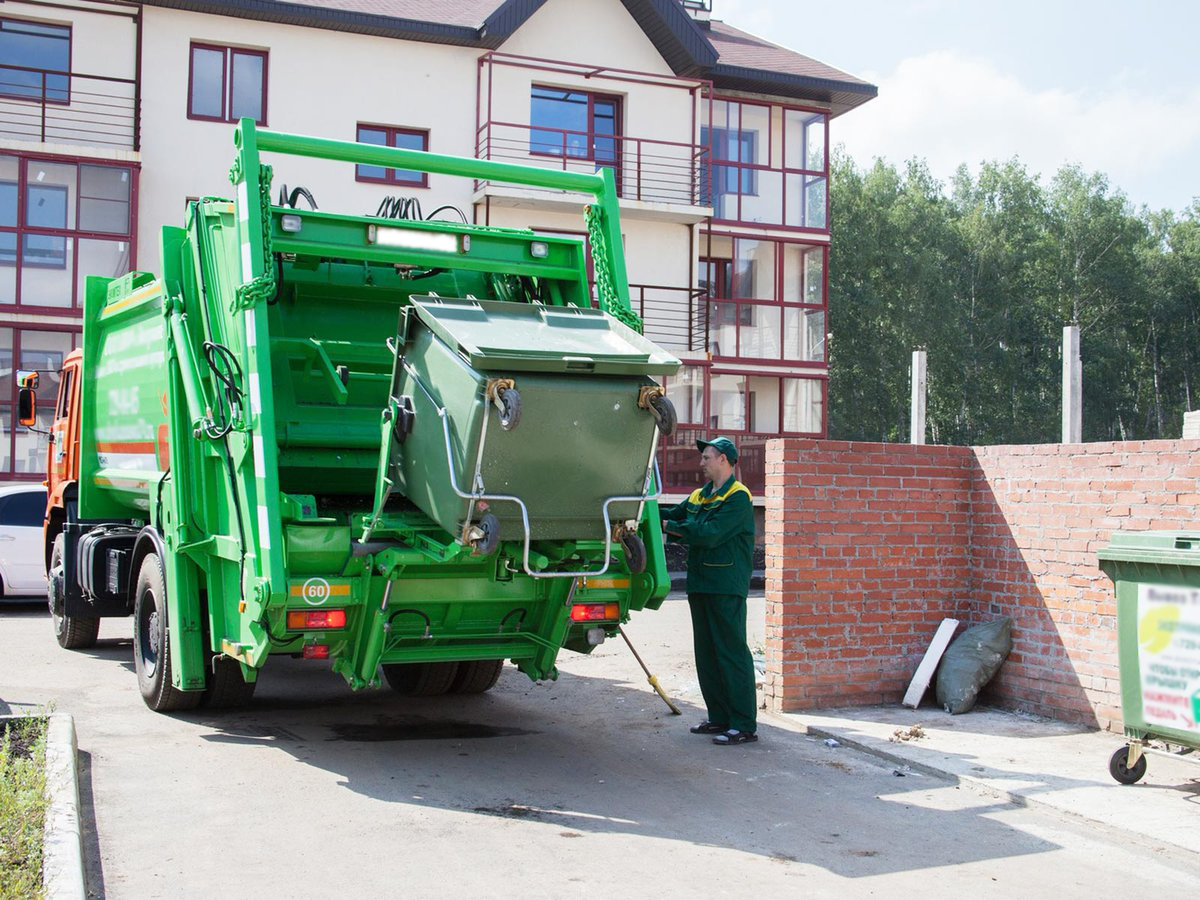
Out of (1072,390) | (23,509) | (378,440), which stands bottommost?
(23,509)

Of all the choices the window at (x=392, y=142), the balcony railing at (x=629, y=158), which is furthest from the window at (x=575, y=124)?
the window at (x=392, y=142)

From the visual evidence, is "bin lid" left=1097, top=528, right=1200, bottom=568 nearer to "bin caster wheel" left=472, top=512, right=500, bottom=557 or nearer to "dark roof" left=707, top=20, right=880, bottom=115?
"bin caster wheel" left=472, top=512, right=500, bottom=557

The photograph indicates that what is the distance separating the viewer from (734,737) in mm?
7410

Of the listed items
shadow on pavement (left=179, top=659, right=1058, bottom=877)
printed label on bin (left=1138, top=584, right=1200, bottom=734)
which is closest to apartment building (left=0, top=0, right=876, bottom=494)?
shadow on pavement (left=179, top=659, right=1058, bottom=877)

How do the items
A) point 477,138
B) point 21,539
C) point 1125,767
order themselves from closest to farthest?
point 1125,767, point 21,539, point 477,138

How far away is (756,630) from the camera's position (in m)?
13.0

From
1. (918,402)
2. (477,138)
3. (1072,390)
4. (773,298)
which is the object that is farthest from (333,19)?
(1072,390)

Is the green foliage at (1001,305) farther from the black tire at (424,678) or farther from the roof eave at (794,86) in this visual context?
the black tire at (424,678)

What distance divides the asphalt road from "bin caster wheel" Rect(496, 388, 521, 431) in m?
1.79

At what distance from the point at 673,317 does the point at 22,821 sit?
21270mm

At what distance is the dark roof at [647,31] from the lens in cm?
2225

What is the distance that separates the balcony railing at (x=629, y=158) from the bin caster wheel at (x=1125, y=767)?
1921cm

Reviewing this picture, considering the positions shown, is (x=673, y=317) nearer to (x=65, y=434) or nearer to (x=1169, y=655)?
(x=65, y=434)

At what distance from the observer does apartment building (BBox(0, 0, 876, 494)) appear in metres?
21.0
